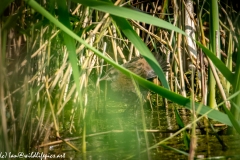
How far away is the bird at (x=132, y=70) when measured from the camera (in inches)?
122

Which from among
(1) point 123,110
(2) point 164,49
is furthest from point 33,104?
(2) point 164,49

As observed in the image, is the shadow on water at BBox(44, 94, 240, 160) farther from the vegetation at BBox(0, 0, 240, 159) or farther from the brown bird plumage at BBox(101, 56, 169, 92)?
the brown bird plumage at BBox(101, 56, 169, 92)

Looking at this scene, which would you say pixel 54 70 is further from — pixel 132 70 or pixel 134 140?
pixel 132 70

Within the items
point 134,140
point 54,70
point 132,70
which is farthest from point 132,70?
point 134,140

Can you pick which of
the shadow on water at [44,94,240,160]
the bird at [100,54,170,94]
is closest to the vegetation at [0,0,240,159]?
the shadow on water at [44,94,240,160]

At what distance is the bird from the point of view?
311 cm

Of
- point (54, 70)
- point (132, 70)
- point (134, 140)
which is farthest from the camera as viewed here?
point (132, 70)

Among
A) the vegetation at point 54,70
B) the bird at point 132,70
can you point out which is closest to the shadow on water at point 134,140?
the vegetation at point 54,70

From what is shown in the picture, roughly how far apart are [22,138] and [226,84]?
1.41m

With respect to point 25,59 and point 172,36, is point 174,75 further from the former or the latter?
point 25,59

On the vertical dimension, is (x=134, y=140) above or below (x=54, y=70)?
below

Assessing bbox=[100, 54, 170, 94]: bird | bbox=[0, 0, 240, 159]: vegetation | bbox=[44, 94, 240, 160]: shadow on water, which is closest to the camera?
bbox=[0, 0, 240, 159]: vegetation

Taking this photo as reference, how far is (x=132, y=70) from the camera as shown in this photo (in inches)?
121

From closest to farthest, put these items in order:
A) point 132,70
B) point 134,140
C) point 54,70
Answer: point 134,140 → point 54,70 → point 132,70
